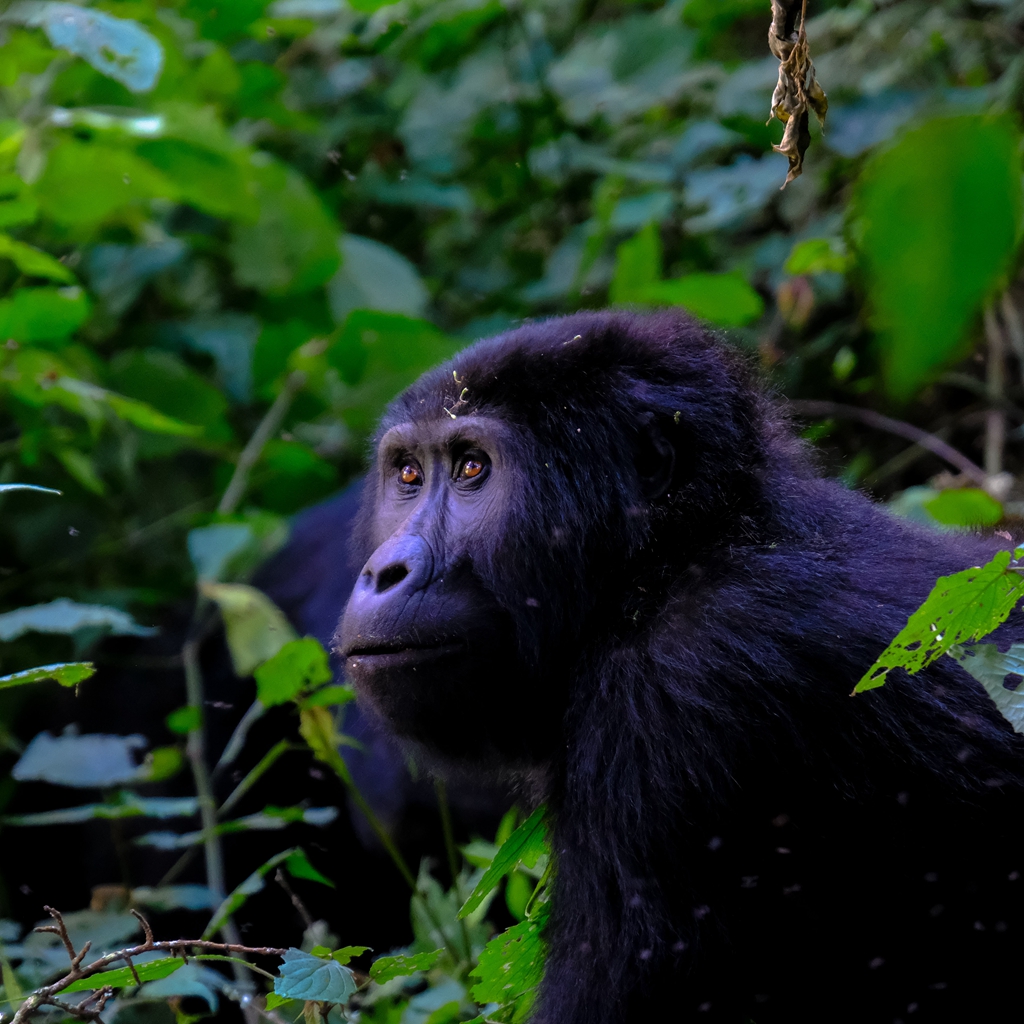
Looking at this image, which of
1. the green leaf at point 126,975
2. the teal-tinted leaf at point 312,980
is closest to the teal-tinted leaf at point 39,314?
the green leaf at point 126,975

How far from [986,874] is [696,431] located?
893 millimetres

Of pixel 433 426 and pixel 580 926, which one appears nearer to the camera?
pixel 580 926

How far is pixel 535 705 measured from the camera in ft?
7.30

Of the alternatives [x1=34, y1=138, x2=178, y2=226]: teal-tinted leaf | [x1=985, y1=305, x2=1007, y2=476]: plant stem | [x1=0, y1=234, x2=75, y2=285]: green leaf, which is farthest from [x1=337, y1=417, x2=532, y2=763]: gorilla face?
[x1=985, y1=305, x2=1007, y2=476]: plant stem

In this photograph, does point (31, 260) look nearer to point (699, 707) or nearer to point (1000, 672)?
point (699, 707)

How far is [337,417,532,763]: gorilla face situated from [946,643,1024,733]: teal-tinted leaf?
866 millimetres

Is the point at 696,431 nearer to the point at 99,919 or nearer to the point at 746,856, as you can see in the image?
the point at 746,856

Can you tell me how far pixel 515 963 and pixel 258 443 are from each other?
2.62m

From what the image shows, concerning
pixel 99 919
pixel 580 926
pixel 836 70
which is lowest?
pixel 99 919

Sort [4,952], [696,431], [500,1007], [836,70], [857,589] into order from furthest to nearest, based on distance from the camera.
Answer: [836,70] → [4,952] → [696,431] → [500,1007] → [857,589]

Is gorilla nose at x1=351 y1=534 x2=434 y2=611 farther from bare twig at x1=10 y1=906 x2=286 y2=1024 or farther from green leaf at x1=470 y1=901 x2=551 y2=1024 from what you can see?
bare twig at x1=10 y1=906 x2=286 y2=1024

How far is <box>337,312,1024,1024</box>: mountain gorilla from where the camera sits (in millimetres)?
1786

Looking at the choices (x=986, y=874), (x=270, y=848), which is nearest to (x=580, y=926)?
(x=986, y=874)

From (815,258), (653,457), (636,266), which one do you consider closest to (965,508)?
(815,258)
